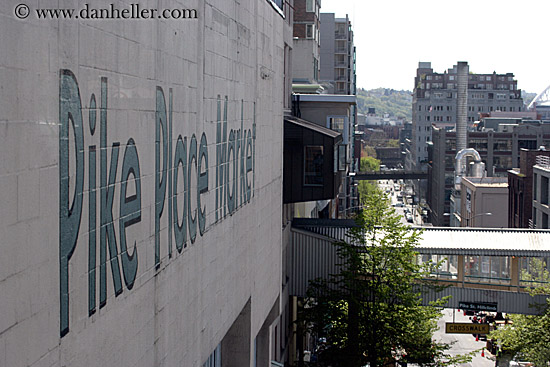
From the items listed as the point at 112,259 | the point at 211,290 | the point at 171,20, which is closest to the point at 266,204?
the point at 211,290

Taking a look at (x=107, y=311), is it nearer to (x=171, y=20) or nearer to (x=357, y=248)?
(x=171, y=20)

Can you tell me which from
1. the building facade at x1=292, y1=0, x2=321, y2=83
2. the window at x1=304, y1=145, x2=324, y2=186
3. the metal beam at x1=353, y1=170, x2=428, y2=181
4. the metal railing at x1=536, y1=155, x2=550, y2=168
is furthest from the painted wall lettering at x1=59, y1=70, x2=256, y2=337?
the metal beam at x1=353, y1=170, x2=428, y2=181

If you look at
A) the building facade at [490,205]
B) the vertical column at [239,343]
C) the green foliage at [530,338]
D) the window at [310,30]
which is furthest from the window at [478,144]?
the vertical column at [239,343]

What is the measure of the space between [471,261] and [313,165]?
8343mm

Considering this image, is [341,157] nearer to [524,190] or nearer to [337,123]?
[337,123]

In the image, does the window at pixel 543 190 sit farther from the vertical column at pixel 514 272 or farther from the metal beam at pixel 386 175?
the metal beam at pixel 386 175

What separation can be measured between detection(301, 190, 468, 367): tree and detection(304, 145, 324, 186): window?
8.56ft

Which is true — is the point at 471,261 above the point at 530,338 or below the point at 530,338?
above

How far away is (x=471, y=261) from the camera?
34938mm

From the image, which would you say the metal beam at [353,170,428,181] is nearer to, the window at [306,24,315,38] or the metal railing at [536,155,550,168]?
the metal railing at [536,155,550,168]

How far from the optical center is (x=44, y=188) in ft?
25.4

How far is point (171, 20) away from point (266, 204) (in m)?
12.6

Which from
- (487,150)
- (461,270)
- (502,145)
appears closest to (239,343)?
(461,270)

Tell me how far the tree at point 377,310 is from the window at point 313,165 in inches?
103
